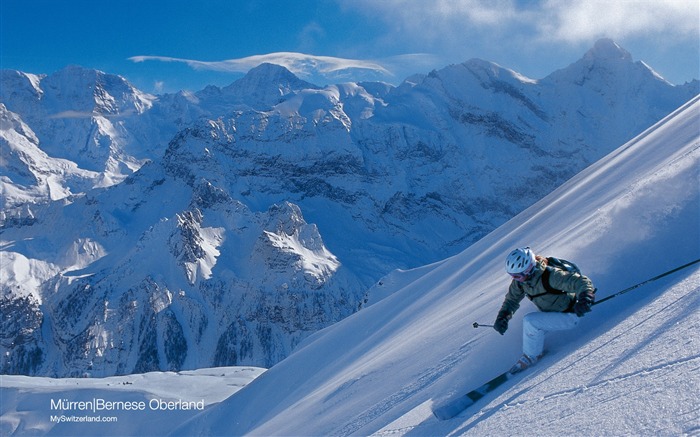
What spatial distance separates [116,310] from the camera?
152500mm

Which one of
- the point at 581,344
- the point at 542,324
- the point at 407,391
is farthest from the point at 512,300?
the point at 407,391

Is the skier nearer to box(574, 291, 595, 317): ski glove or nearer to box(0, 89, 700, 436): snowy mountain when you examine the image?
box(574, 291, 595, 317): ski glove

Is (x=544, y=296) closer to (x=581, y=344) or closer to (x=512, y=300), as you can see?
(x=512, y=300)

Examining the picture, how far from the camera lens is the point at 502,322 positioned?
25.3 feet

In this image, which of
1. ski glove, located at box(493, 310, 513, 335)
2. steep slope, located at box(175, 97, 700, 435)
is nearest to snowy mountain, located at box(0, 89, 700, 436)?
steep slope, located at box(175, 97, 700, 435)

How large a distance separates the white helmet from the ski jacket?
0.14 m

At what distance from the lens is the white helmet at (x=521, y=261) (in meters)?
7.18

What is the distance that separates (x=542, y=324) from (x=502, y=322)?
2.88ft

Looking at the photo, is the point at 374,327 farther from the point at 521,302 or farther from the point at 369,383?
the point at 521,302

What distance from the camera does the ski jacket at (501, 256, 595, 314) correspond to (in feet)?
22.3

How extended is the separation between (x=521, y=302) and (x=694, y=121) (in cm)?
810

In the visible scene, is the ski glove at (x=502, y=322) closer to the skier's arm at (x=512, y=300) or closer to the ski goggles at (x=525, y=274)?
the skier's arm at (x=512, y=300)

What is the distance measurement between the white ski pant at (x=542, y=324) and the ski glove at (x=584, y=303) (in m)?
0.30

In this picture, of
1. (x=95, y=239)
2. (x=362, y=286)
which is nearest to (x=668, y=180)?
(x=362, y=286)
